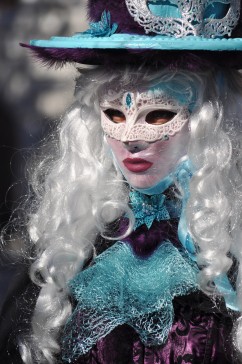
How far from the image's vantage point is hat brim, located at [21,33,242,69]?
1835 millimetres

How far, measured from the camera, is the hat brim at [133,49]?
1835 millimetres

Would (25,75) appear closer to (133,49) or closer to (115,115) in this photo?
(115,115)

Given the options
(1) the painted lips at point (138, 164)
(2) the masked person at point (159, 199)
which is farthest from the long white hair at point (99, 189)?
(1) the painted lips at point (138, 164)

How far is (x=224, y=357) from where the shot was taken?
193cm

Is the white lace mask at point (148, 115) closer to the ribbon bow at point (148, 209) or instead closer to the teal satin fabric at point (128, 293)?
the ribbon bow at point (148, 209)

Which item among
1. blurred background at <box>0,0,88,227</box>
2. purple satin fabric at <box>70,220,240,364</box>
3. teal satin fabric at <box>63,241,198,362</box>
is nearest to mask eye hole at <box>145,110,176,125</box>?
teal satin fabric at <box>63,241,198,362</box>

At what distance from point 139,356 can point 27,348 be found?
1.06ft

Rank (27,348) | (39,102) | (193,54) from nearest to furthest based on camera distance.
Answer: (193,54) → (27,348) → (39,102)

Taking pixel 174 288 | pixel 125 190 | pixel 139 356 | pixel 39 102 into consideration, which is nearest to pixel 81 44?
pixel 125 190

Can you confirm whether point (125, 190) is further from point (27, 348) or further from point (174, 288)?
point (27, 348)

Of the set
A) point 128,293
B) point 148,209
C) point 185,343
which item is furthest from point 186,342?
point 148,209

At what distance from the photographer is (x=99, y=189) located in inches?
84.7

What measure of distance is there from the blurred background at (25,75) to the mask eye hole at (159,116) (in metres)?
2.29

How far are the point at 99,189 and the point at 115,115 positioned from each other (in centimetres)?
22
